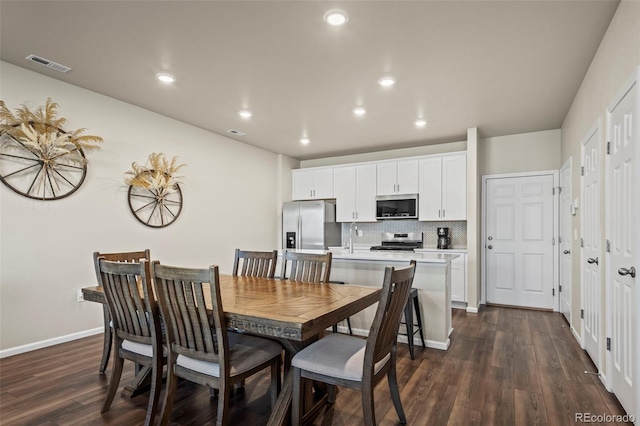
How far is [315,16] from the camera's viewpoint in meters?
2.40

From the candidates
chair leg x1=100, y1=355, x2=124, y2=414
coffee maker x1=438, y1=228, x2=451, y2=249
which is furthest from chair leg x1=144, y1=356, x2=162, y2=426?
coffee maker x1=438, y1=228, x2=451, y2=249

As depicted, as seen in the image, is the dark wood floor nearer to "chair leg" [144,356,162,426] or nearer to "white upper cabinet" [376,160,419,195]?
"chair leg" [144,356,162,426]

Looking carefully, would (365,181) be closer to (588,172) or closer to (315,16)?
(588,172)

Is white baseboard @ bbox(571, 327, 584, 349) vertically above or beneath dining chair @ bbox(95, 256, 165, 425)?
beneath

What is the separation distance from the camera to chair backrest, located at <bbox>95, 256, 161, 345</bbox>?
1.97m

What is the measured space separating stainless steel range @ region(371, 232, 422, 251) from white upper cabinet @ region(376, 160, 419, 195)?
2.49ft

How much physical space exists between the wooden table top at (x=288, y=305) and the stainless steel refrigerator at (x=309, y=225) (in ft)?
11.5

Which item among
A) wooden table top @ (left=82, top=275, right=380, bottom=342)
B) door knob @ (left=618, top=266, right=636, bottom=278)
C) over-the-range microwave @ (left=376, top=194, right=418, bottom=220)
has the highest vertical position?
over-the-range microwave @ (left=376, top=194, right=418, bottom=220)

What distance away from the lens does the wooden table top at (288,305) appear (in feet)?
5.26

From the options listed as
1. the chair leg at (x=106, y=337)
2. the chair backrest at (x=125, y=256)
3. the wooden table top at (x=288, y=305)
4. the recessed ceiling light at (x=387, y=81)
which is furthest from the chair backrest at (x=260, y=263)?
the recessed ceiling light at (x=387, y=81)

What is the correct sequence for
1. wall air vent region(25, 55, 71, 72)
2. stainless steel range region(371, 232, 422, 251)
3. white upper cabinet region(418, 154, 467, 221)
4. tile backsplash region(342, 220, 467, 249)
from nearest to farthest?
wall air vent region(25, 55, 71, 72) < white upper cabinet region(418, 154, 467, 221) < tile backsplash region(342, 220, 467, 249) < stainless steel range region(371, 232, 422, 251)

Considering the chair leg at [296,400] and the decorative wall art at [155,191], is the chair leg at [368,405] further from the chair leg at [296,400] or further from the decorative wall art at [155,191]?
the decorative wall art at [155,191]
